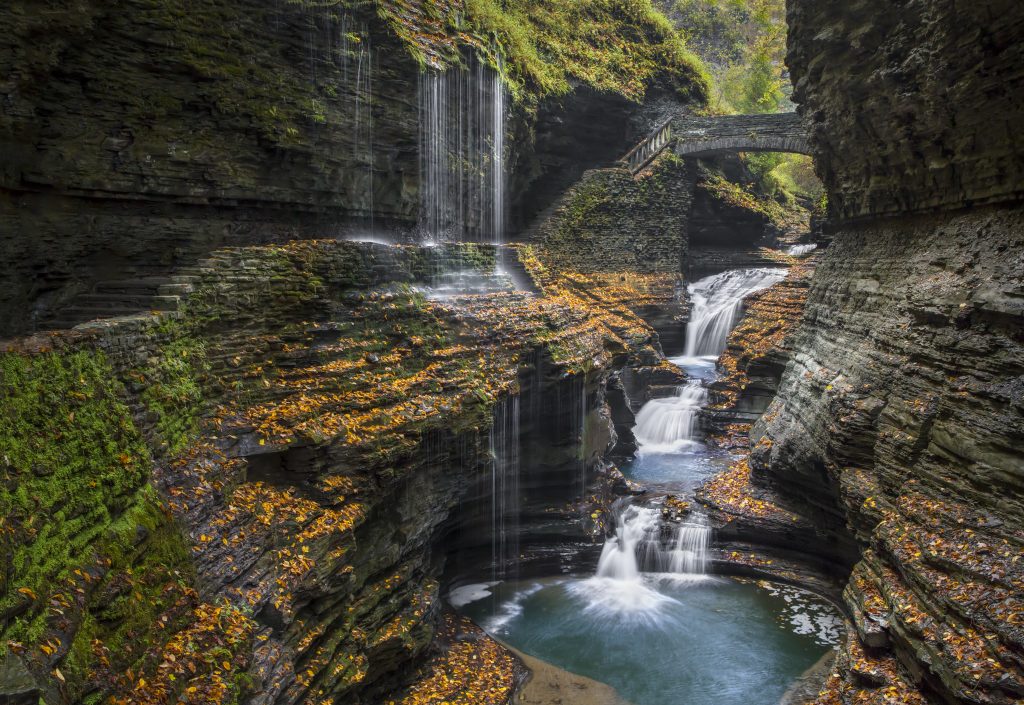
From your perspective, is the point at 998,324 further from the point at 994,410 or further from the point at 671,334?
the point at 671,334

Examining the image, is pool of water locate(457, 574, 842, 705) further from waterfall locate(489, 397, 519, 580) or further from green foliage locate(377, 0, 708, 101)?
green foliage locate(377, 0, 708, 101)

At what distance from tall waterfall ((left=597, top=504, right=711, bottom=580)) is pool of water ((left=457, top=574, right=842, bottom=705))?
0.26 metres

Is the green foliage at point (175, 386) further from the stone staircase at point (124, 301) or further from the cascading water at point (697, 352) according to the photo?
the cascading water at point (697, 352)

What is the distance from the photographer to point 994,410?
26.0 feet

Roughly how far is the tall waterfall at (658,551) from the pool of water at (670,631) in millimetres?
264

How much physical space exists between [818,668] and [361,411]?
8.96m

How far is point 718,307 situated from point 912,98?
1624 cm

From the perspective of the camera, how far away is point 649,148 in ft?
89.0

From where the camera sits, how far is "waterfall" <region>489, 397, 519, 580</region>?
12.9 meters

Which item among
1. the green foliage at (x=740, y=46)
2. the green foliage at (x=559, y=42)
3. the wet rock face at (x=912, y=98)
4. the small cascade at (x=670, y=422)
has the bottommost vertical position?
the small cascade at (x=670, y=422)

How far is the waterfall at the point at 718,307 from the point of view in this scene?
2531cm

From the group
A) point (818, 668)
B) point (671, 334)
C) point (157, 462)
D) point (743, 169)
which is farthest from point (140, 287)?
point (743, 169)

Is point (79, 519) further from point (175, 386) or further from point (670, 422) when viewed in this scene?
point (670, 422)

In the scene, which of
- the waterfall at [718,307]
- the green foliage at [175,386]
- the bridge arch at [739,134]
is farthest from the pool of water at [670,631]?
the bridge arch at [739,134]
